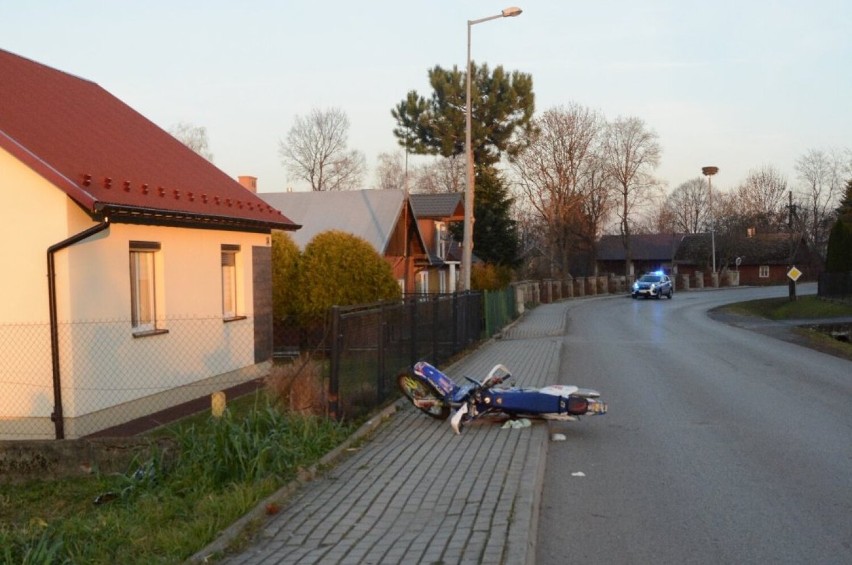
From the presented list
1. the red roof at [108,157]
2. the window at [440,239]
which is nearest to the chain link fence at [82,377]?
the red roof at [108,157]

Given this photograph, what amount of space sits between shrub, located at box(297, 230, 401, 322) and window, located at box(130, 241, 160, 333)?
7.34 meters

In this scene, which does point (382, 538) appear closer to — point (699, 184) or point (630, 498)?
point (630, 498)

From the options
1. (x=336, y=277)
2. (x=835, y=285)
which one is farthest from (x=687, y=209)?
(x=336, y=277)

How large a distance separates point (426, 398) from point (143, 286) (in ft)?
16.0

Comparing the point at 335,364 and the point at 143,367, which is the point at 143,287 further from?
the point at 335,364

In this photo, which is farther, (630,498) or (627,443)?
(627,443)

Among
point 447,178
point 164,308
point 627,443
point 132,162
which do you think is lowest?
point 627,443

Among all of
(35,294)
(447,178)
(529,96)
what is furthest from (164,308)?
(447,178)

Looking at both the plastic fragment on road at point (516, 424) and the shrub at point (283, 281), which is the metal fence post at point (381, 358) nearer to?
the plastic fragment on road at point (516, 424)

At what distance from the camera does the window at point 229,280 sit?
1569 cm

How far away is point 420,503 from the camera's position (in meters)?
6.79

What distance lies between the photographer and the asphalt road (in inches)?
239

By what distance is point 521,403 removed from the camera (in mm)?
10133

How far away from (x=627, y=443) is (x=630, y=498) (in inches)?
99.6
